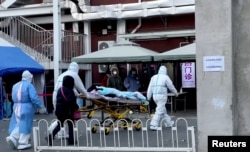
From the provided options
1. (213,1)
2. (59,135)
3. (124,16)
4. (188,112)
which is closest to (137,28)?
(124,16)

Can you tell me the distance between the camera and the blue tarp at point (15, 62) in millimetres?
18469

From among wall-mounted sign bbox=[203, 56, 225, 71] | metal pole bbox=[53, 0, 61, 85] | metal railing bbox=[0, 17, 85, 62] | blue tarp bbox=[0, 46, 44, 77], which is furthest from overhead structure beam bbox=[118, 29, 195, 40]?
wall-mounted sign bbox=[203, 56, 225, 71]

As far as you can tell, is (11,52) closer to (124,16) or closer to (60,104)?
(124,16)

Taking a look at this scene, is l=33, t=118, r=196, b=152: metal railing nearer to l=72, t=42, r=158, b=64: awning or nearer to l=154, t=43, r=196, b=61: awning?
l=154, t=43, r=196, b=61: awning

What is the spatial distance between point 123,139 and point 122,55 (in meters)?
6.79

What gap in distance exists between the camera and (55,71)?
66.7 feet

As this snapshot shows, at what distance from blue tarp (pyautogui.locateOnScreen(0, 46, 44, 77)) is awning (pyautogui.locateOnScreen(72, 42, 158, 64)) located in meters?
1.71

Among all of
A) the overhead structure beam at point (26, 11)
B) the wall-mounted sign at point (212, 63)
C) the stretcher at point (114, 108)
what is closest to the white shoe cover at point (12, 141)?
the stretcher at point (114, 108)

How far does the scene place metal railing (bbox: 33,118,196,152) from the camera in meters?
9.74

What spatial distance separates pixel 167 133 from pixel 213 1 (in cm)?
520

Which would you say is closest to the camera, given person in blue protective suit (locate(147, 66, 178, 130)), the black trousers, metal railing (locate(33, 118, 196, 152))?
metal railing (locate(33, 118, 196, 152))

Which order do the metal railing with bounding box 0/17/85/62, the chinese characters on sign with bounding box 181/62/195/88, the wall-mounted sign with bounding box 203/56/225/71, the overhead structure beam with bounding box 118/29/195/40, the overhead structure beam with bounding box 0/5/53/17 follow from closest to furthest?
the wall-mounted sign with bounding box 203/56/225/71 < the chinese characters on sign with bounding box 181/62/195/88 < the overhead structure beam with bounding box 118/29/195/40 < the overhead structure beam with bounding box 0/5/53/17 < the metal railing with bounding box 0/17/85/62

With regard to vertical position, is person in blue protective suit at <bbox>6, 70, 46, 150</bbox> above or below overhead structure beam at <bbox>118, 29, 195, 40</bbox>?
below

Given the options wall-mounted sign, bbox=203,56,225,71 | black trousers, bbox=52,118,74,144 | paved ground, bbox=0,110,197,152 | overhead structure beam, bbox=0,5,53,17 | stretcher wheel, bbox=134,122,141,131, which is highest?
overhead structure beam, bbox=0,5,53,17
